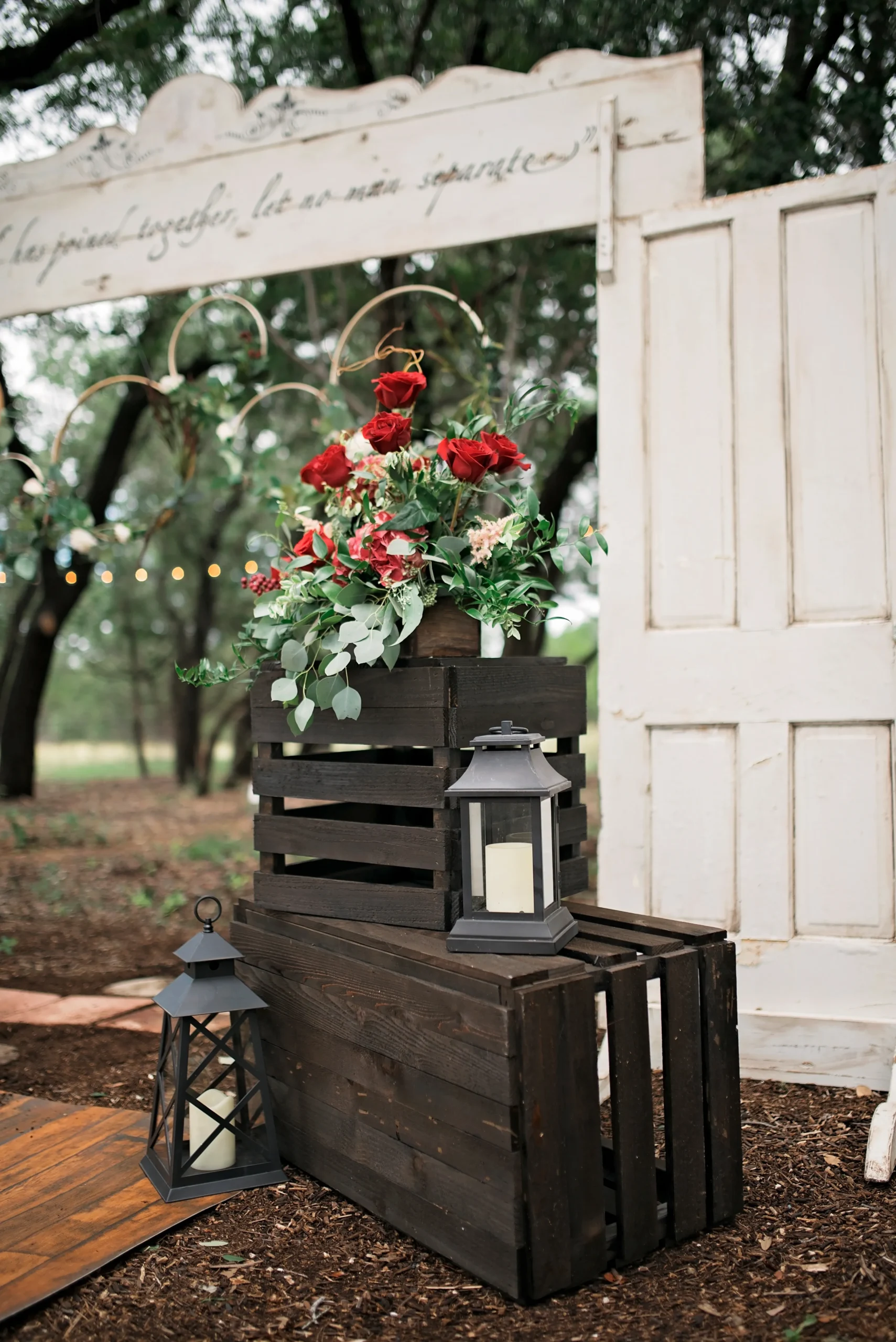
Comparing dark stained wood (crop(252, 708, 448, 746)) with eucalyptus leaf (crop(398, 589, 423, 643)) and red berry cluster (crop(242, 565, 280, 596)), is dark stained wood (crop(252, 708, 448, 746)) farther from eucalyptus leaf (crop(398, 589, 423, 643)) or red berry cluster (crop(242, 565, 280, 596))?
red berry cluster (crop(242, 565, 280, 596))

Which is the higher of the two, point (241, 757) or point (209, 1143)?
point (241, 757)

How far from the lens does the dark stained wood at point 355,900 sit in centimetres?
214

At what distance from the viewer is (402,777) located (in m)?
2.21

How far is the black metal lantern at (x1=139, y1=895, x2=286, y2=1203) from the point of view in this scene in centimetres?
223

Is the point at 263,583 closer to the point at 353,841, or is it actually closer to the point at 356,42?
the point at 353,841

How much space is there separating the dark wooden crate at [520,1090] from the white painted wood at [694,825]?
2.74ft

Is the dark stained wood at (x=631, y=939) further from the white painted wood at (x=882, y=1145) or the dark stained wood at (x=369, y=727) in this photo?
the white painted wood at (x=882, y=1145)

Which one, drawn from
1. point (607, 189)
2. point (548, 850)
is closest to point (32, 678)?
point (607, 189)

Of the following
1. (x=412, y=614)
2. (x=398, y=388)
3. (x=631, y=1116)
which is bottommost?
(x=631, y=1116)

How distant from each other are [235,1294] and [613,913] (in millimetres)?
1034

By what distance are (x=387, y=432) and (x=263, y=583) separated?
49 cm

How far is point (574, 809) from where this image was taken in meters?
2.42

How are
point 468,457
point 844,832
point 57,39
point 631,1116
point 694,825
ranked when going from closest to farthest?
1. point 631,1116
2. point 468,457
3. point 844,832
4. point 694,825
5. point 57,39

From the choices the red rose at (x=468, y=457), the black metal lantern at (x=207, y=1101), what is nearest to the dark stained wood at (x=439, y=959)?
the black metal lantern at (x=207, y=1101)
